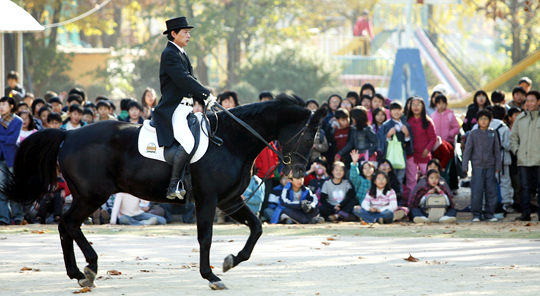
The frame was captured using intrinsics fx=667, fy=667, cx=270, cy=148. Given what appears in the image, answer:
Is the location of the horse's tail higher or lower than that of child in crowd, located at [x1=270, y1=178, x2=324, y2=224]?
higher

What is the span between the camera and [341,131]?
1146cm

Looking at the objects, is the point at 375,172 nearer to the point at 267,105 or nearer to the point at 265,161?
the point at 265,161

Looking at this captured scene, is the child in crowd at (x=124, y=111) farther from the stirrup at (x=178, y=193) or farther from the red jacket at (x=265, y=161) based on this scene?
the stirrup at (x=178, y=193)

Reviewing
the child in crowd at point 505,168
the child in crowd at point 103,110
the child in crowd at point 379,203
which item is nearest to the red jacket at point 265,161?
the child in crowd at point 379,203

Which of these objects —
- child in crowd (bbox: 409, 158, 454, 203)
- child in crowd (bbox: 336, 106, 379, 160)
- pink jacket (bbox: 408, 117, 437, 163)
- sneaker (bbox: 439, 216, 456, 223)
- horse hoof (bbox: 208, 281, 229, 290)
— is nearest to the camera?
horse hoof (bbox: 208, 281, 229, 290)

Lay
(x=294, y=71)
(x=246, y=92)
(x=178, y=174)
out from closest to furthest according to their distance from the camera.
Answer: (x=178, y=174) → (x=246, y=92) → (x=294, y=71)

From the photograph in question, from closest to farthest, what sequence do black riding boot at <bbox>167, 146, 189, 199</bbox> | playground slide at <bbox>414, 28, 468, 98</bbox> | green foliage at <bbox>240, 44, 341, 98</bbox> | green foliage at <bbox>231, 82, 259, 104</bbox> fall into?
black riding boot at <bbox>167, 146, 189, 199</bbox>
green foliage at <bbox>231, 82, 259, 104</bbox>
playground slide at <bbox>414, 28, 468, 98</bbox>
green foliage at <bbox>240, 44, 341, 98</bbox>

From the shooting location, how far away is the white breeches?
6.05 m

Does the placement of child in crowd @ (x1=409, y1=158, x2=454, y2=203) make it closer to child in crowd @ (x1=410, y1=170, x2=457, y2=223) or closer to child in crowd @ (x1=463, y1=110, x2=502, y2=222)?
child in crowd @ (x1=410, y1=170, x2=457, y2=223)

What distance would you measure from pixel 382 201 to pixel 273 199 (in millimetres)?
1786

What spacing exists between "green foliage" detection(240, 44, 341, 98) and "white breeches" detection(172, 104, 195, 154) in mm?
19232

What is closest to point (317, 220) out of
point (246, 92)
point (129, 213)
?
point (129, 213)

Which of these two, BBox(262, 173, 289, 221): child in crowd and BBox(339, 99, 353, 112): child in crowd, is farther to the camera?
BBox(339, 99, 353, 112): child in crowd

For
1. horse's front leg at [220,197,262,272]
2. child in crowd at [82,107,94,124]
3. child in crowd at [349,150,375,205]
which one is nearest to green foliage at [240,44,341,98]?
child in crowd at [82,107,94,124]
